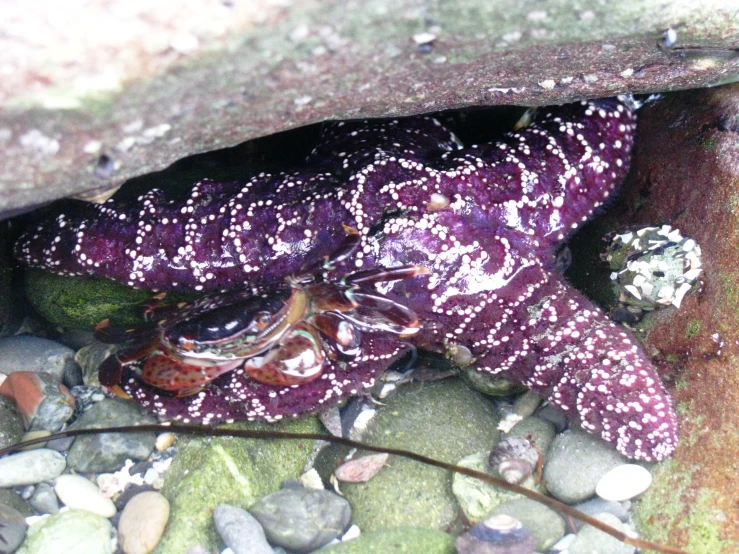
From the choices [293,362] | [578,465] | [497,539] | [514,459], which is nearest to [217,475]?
[293,362]

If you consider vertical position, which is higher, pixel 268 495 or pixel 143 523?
pixel 143 523

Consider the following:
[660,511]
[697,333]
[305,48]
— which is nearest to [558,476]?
[660,511]

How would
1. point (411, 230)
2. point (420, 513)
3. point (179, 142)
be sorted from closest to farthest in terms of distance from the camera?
point (179, 142), point (411, 230), point (420, 513)

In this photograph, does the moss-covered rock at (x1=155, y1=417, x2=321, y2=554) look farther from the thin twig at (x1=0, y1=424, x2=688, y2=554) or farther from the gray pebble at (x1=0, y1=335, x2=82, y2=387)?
the gray pebble at (x1=0, y1=335, x2=82, y2=387)

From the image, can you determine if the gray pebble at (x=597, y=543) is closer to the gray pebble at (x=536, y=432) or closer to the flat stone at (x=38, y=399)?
the gray pebble at (x=536, y=432)

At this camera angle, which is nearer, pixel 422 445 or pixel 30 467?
pixel 30 467

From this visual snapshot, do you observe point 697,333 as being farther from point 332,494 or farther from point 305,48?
point 305,48

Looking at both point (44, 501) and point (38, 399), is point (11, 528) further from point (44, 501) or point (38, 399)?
point (38, 399)
